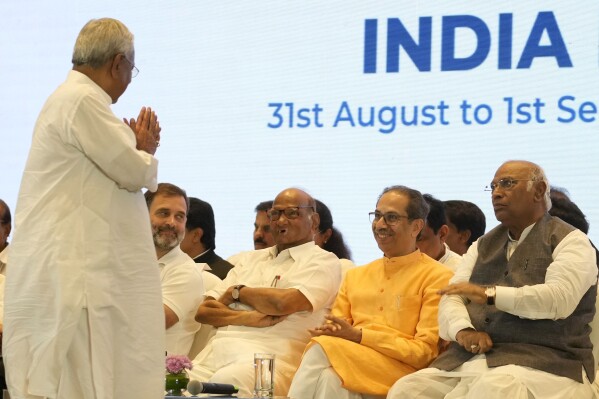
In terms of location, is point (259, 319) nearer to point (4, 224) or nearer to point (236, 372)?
point (236, 372)

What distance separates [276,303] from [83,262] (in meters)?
1.78

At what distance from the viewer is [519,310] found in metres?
4.44

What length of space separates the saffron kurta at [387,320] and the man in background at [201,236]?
1.27m

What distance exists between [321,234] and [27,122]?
91.7 inches

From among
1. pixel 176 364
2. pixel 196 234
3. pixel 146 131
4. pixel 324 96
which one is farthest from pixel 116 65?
pixel 324 96

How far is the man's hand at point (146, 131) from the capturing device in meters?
3.86

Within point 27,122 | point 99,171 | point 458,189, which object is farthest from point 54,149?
point 27,122

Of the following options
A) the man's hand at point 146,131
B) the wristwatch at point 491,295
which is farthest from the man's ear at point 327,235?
the man's hand at point 146,131

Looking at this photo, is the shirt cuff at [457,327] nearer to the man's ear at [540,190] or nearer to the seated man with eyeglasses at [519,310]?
the seated man with eyeglasses at [519,310]

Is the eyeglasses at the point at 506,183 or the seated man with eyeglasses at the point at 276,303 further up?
the eyeglasses at the point at 506,183

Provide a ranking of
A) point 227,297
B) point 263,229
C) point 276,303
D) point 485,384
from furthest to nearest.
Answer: point 263,229 → point 227,297 → point 276,303 → point 485,384

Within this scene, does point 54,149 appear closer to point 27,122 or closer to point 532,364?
point 532,364

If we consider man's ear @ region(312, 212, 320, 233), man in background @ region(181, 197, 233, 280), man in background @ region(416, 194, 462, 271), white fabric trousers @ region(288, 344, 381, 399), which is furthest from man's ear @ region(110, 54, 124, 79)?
man in background @ region(181, 197, 233, 280)

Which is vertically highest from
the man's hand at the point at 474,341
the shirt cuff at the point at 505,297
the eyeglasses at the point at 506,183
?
the eyeglasses at the point at 506,183
